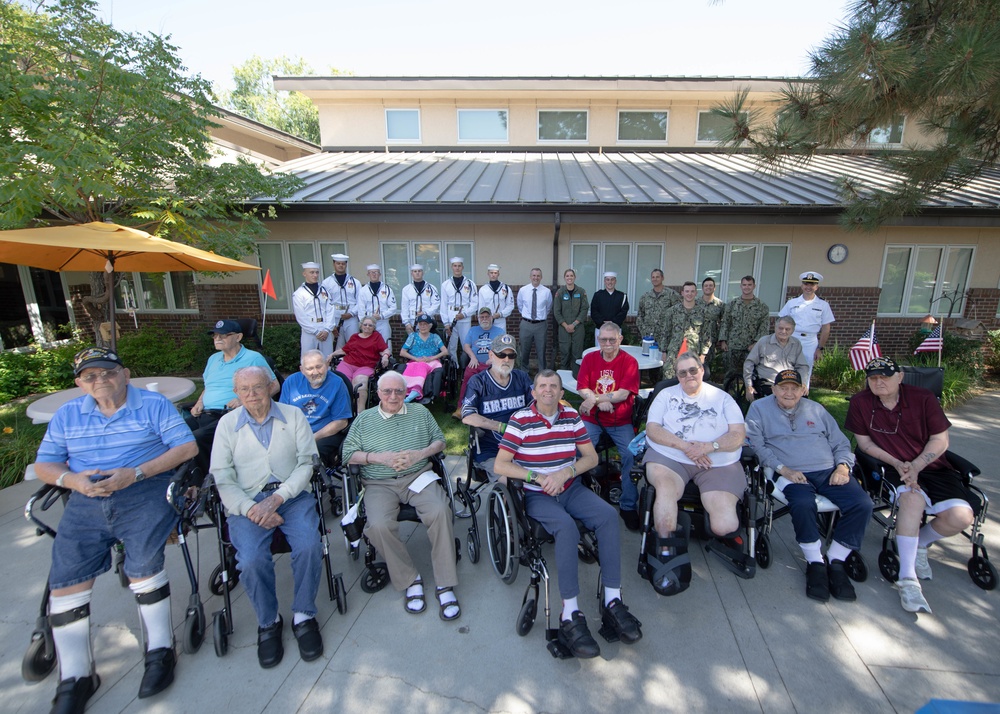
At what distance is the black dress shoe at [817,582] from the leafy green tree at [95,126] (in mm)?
6630

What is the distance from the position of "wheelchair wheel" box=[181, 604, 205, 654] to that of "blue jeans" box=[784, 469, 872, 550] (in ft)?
11.8

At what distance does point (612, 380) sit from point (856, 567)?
6.69ft

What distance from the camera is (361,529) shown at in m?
3.10

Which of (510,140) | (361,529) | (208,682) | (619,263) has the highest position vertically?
(510,140)

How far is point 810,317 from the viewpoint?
230 inches

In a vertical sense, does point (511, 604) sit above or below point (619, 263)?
below

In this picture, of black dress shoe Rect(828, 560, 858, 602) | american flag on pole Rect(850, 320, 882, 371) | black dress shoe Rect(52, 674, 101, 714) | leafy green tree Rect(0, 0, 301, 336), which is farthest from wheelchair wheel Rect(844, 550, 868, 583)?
leafy green tree Rect(0, 0, 301, 336)

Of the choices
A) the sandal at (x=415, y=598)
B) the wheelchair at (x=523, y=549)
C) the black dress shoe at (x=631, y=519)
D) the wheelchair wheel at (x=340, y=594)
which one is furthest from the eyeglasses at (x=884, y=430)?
the wheelchair wheel at (x=340, y=594)

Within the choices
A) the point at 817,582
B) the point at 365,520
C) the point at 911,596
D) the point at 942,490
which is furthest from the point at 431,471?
the point at 942,490

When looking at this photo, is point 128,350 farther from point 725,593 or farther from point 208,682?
point 725,593

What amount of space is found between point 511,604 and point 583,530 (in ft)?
2.09

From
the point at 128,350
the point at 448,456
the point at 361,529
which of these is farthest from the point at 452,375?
the point at 128,350

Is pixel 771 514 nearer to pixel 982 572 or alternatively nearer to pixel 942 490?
Answer: pixel 942 490

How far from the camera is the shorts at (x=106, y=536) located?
2473mm
